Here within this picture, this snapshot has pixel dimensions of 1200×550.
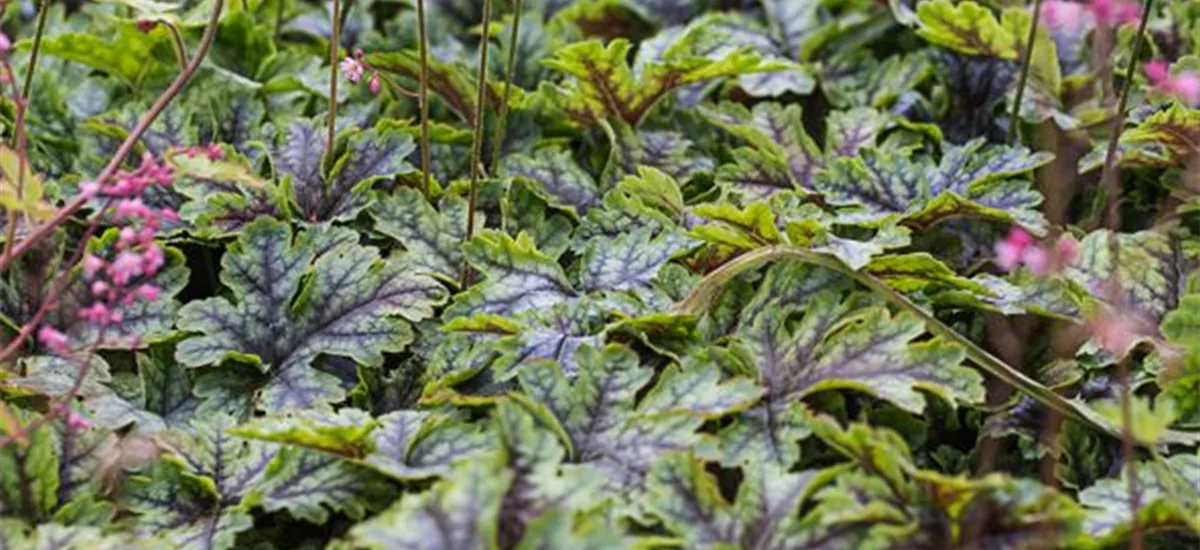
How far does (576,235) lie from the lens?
2.29 metres

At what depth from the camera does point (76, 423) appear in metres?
1.67

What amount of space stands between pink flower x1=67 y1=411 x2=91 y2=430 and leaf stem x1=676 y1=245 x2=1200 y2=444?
0.77 meters

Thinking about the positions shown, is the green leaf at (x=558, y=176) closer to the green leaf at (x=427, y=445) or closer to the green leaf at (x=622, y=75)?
the green leaf at (x=622, y=75)

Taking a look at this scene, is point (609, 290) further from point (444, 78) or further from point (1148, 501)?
point (1148, 501)

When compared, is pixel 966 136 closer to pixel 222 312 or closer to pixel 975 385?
pixel 975 385

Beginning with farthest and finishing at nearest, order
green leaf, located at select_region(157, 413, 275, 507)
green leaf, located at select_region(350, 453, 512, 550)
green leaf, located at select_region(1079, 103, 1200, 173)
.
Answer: green leaf, located at select_region(1079, 103, 1200, 173) < green leaf, located at select_region(157, 413, 275, 507) < green leaf, located at select_region(350, 453, 512, 550)

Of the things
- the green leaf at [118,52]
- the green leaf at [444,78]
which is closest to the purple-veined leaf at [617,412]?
the green leaf at [444,78]

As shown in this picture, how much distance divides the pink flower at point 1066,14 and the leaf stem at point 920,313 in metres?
0.42

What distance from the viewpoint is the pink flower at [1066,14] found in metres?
1.88

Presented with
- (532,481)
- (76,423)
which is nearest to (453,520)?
(532,481)

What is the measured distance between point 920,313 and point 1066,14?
16.5 inches

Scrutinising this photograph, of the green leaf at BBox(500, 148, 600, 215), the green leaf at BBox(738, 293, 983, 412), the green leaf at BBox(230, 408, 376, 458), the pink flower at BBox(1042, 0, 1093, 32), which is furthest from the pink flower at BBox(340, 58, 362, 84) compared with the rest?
the pink flower at BBox(1042, 0, 1093, 32)

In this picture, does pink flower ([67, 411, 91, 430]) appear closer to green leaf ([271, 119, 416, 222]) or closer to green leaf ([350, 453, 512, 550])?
green leaf ([350, 453, 512, 550])

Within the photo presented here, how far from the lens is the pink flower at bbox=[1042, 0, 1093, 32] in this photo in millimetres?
1876
